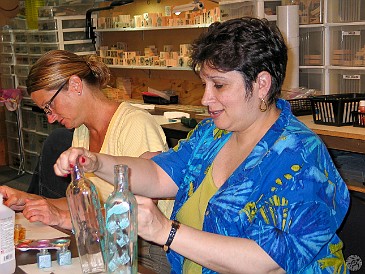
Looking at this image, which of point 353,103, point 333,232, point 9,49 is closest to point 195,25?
point 353,103

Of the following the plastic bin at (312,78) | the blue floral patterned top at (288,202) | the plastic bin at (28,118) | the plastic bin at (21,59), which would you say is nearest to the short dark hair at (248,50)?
the blue floral patterned top at (288,202)

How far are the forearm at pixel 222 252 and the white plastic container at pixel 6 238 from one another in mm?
518

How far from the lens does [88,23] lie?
7.50 meters

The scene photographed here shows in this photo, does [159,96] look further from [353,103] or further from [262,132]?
[262,132]

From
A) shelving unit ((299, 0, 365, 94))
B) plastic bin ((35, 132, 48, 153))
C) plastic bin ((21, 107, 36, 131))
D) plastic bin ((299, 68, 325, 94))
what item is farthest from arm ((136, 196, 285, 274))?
plastic bin ((21, 107, 36, 131))

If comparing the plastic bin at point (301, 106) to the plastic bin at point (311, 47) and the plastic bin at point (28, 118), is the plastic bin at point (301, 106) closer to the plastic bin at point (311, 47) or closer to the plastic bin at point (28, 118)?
the plastic bin at point (311, 47)

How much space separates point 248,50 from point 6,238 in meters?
0.86

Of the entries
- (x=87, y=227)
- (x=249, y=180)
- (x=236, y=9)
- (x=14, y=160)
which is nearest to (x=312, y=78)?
(x=236, y=9)

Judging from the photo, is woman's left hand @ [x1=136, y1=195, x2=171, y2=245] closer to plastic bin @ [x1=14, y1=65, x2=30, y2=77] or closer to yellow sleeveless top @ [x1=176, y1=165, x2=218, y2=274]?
yellow sleeveless top @ [x1=176, y1=165, x2=218, y2=274]

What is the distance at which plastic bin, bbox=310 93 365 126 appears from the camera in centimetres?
394

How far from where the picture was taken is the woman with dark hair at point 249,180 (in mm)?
1562

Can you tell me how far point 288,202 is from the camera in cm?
163

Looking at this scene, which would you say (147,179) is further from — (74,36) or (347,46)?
(74,36)

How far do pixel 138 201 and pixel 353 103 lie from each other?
2800 millimetres
